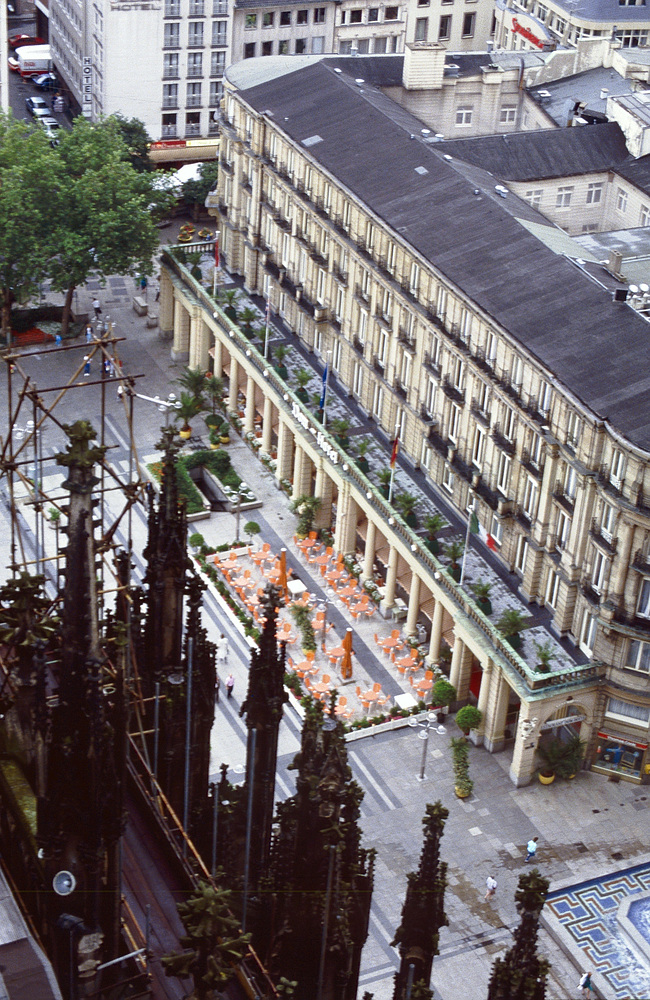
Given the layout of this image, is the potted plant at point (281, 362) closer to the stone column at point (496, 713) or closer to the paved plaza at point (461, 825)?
the paved plaza at point (461, 825)

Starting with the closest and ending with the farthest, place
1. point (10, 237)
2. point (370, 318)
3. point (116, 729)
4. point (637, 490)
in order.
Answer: point (116, 729)
point (637, 490)
point (370, 318)
point (10, 237)

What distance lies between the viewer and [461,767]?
13450 cm

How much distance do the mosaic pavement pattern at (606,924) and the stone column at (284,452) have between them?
181 feet

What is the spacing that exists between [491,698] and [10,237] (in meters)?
74.3

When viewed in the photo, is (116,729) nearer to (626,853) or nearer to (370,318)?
(626,853)

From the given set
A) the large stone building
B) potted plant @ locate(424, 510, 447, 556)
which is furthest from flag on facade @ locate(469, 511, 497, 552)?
potted plant @ locate(424, 510, 447, 556)

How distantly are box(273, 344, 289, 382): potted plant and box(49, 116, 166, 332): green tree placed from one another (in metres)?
24.2

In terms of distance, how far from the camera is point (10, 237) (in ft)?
590

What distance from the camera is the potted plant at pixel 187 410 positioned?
172 metres

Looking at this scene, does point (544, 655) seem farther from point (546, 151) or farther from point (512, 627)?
point (546, 151)

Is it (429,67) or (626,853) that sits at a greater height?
(429,67)

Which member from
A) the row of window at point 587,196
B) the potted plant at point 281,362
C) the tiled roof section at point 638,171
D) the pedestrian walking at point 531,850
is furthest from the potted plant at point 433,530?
the tiled roof section at point 638,171

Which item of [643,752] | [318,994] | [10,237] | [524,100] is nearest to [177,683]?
[318,994]

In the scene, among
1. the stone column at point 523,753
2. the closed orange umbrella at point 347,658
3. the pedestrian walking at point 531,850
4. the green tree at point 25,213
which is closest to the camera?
the pedestrian walking at point 531,850
